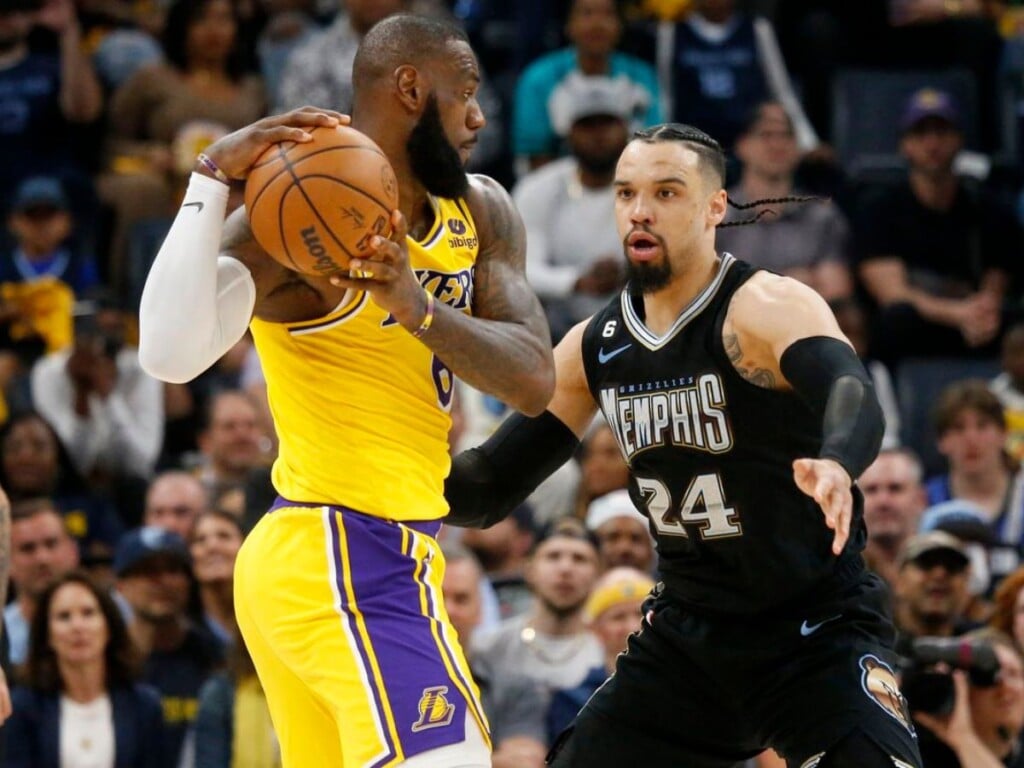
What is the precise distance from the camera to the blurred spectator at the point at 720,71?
1338cm

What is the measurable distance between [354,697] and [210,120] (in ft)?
27.6

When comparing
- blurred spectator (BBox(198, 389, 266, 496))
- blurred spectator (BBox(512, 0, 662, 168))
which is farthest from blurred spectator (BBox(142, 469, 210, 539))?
blurred spectator (BBox(512, 0, 662, 168))

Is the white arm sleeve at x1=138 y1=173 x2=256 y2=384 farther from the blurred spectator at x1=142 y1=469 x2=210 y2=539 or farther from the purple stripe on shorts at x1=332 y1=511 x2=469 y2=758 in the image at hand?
the blurred spectator at x1=142 y1=469 x2=210 y2=539

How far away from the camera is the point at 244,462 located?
1071cm

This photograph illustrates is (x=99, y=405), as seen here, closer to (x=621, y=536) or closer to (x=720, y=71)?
(x=621, y=536)

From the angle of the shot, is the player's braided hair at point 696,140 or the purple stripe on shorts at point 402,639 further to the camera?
the player's braided hair at point 696,140

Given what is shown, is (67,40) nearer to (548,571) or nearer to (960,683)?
(548,571)

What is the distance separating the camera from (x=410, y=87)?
17.5 feet

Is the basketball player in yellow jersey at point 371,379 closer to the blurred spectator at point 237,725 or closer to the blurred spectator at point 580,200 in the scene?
the blurred spectator at point 237,725

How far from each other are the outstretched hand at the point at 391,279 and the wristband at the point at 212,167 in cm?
39

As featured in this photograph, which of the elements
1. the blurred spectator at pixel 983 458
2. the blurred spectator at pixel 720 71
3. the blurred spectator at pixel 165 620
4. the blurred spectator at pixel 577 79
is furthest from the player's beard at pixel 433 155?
the blurred spectator at pixel 720 71

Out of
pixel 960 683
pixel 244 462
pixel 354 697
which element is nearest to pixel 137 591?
pixel 244 462

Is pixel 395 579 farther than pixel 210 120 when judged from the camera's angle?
No

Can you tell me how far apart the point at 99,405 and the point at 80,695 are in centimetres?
292
